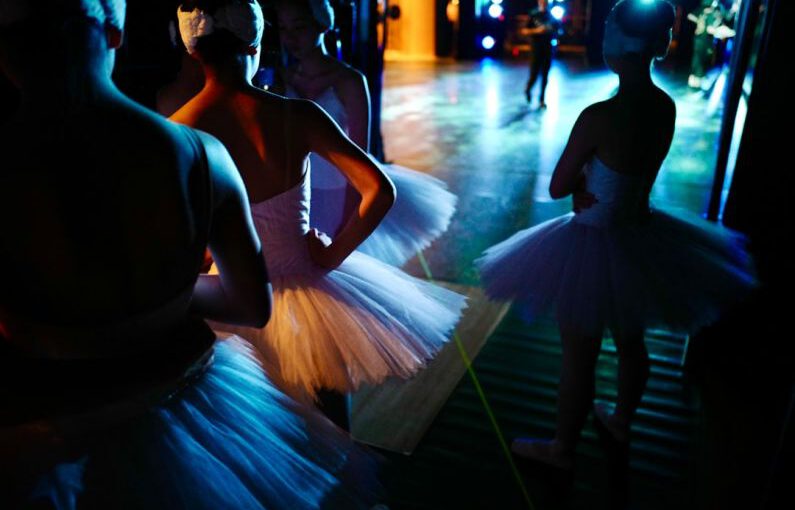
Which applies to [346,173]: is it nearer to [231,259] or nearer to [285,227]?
[285,227]

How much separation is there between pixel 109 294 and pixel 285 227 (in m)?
0.70

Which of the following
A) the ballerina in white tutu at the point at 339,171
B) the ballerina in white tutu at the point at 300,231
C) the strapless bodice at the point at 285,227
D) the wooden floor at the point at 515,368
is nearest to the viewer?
the ballerina in white tutu at the point at 300,231

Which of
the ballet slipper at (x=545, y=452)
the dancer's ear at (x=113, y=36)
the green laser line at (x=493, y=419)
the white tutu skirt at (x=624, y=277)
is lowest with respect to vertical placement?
the green laser line at (x=493, y=419)

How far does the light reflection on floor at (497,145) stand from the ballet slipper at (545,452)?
1162 mm

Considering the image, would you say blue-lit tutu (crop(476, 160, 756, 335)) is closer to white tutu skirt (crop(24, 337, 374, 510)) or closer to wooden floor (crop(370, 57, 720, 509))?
wooden floor (crop(370, 57, 720, 509))

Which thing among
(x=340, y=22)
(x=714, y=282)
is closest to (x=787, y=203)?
(x=714, y=282)

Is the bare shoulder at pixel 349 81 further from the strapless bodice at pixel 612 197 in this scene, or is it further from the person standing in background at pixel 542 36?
the person standing in background at pixel 542 36

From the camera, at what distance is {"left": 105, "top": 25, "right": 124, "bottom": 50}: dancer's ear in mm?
1111

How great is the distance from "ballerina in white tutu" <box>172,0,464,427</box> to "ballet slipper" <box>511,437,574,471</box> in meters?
0.94

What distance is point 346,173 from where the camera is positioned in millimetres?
1744

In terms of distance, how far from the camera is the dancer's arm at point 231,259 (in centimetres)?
121

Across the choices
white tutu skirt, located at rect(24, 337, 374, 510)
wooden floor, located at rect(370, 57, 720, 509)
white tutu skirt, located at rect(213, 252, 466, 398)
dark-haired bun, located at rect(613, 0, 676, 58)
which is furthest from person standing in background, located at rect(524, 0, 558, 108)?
white tutu skirt, located at rect(24, 337, 374, 510)

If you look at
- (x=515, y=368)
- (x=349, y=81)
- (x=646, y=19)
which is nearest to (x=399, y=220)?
(x=349, y=81)

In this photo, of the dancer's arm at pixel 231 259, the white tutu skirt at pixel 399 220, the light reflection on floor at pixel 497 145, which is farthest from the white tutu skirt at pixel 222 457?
the light reflection on floor at pixel 497 145
